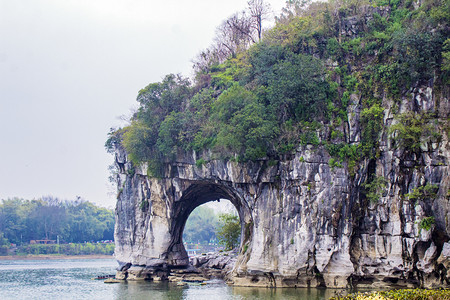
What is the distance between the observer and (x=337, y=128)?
23484 mm

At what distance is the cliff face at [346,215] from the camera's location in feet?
67.8

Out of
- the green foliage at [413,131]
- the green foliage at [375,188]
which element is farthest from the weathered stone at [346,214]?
the green foliage at [413,131]

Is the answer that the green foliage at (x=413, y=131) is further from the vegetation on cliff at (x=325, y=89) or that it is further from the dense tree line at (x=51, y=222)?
the dense tree line at (x=51, y=222)

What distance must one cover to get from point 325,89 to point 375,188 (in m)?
5.33

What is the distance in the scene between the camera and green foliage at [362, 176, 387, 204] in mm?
22016

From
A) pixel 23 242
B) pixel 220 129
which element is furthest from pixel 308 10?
pixel 23 242

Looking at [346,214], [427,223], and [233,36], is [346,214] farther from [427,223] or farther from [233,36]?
[233,36]

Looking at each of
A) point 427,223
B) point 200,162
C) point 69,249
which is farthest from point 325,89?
point 69,249

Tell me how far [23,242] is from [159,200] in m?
37.5

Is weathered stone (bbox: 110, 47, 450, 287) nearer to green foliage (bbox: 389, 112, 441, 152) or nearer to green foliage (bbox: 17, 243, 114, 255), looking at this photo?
green foliage (bbox: 389, 112, 441, 152)

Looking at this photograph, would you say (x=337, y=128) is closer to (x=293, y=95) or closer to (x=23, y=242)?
(x=293, y=95)

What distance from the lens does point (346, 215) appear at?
73.7ft

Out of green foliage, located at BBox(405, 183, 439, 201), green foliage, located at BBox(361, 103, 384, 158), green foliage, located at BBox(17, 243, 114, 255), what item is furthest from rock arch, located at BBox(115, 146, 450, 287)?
green foliage, located at BBox(17, 243, 114, 255)

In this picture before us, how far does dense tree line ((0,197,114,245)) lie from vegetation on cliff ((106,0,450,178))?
37.6 m
